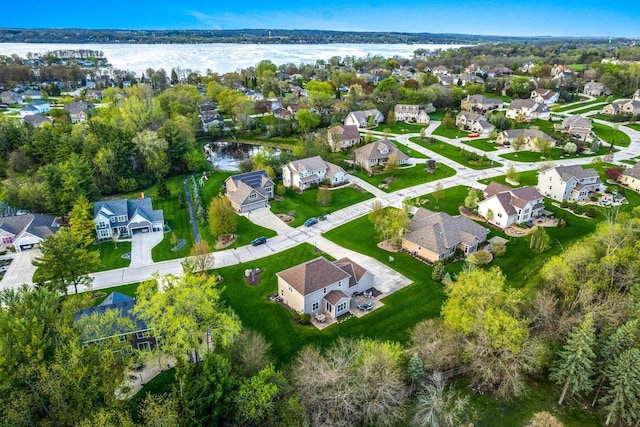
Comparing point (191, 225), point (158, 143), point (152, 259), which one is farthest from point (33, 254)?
point (158, 143)

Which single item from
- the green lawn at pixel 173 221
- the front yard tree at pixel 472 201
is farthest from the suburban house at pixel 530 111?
the green lawn at pixel 173 221

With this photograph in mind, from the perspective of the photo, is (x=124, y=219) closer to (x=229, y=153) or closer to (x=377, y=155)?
(x=229, y=153)

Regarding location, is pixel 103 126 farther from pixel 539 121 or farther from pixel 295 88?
pixel 539 121

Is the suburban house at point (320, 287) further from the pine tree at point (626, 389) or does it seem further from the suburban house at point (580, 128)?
the suburban house at point (580, 128)

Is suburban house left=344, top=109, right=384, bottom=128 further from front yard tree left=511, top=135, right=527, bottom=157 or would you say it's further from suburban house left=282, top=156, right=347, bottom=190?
suburban house left=282, top=156, right=347, bottom=190

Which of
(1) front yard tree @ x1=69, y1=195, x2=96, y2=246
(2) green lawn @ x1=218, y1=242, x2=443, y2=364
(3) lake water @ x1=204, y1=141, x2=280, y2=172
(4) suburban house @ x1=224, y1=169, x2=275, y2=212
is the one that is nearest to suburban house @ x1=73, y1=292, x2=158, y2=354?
(2) green lawn @ x1=218, y1=242, x2=443, y2=364

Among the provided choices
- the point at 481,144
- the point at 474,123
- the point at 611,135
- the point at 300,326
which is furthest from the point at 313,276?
the point at 611,135
